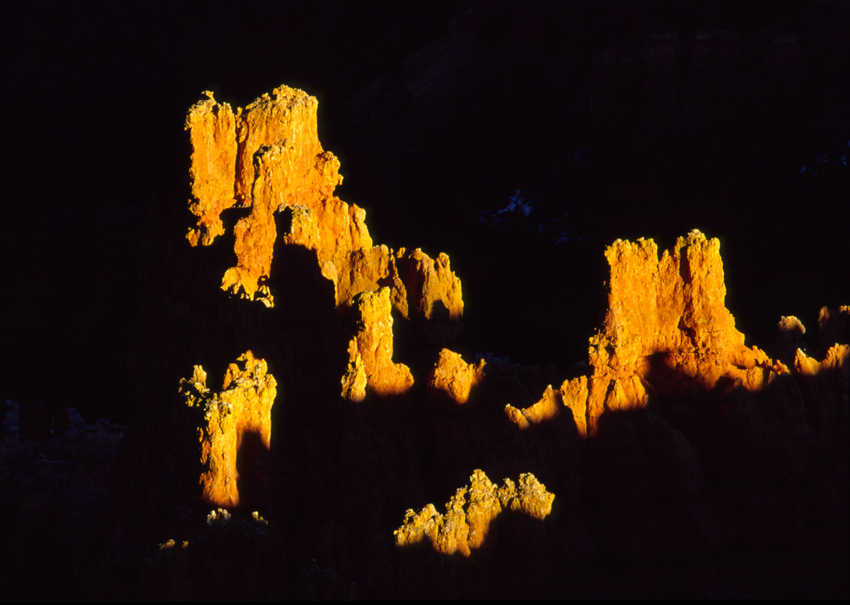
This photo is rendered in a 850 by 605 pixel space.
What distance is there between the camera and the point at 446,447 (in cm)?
1108

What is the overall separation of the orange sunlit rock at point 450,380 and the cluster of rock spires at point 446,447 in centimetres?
3

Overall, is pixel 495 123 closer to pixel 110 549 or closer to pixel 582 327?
pixel 582 327

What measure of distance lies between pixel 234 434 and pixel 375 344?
2.22 metres

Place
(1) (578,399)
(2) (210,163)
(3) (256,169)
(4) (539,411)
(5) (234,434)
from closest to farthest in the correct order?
(5) (234,434) → (4) (539,411) → (1) (578,399) → (3) (256,169) → (2) (210,163)

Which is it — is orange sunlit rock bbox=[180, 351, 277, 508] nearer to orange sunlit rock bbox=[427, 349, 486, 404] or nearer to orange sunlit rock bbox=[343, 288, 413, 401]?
orange sunlit rock bbox=[343, 288, 413, 401]

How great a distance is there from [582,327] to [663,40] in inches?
508

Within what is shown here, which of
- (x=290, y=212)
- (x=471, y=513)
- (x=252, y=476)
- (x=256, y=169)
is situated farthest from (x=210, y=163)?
(x=471, y=513)

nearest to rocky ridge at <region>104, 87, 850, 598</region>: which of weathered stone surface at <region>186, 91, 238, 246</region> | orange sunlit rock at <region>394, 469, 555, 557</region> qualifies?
orange sunlit rock at <region>394, 469, 555, 557</region>

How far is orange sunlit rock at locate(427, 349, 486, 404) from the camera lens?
11.1 metres

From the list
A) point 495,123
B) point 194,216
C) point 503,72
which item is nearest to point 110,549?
point 194,216

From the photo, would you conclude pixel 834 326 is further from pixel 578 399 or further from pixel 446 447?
pixel 446 447

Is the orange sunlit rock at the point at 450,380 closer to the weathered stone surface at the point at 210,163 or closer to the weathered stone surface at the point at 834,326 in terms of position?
the weathered stone surface at the point at 210,163

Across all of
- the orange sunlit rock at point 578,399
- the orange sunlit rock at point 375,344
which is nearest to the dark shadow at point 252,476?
the orange sunlit rock at point 375,344

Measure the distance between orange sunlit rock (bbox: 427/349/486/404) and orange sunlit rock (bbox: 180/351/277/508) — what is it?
2.13 m
